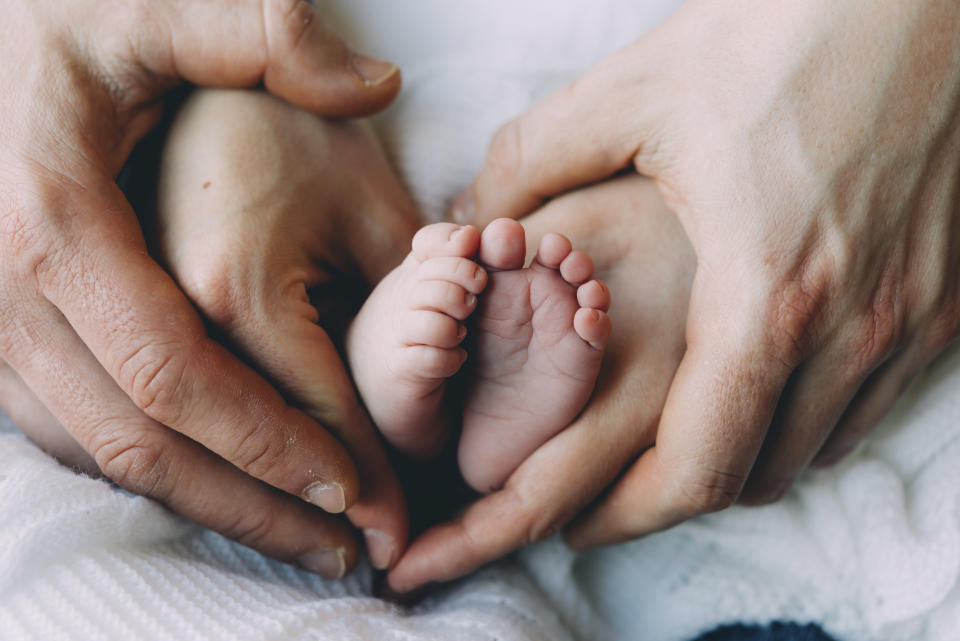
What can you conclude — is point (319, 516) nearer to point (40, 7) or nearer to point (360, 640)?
point (360, 640)

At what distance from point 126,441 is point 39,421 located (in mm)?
148

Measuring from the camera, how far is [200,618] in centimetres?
63

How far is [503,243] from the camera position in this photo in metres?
0.61

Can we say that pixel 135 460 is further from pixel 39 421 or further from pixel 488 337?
pixel 488 337

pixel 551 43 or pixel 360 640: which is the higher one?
pixel 551 43

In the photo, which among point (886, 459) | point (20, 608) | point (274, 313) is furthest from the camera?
point (886, 459)

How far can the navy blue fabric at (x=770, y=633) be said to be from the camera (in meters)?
0.80

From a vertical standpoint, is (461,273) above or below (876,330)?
above

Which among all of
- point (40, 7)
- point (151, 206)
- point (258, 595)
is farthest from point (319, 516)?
point (40, 7)

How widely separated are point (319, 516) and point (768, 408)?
46 centimetres

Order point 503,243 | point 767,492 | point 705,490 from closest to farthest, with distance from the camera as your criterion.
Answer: point 503,243 → point 705,490 → point 767,492

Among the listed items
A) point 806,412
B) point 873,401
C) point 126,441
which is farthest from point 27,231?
point 873,401

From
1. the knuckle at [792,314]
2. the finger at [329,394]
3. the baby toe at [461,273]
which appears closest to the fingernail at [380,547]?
the finger at [329,394]

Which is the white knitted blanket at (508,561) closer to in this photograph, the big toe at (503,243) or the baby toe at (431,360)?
the baby toe at (431,360)
